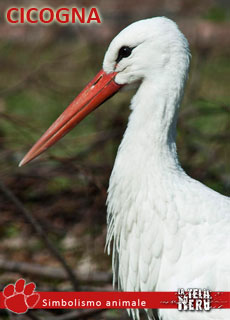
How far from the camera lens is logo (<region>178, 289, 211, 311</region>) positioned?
232 centimetres

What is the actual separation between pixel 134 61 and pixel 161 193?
604 millimetres

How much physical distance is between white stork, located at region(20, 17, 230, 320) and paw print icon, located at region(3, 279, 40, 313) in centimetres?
49

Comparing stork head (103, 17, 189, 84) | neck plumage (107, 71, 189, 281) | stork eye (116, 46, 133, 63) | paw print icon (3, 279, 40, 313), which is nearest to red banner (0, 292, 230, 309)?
paw print icon (3, 279, 40, 313)

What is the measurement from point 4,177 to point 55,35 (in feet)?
22.1

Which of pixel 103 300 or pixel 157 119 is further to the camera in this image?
pixel 103 300

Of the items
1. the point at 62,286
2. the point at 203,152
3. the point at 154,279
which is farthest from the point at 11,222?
the point at 154,279

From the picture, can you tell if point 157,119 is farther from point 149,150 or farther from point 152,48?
point 152,48

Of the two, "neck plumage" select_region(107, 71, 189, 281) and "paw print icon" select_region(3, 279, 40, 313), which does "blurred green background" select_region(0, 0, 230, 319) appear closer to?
"paw print icon" select_region(3, 279, 40, 313)

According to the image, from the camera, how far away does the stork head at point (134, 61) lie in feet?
8.13

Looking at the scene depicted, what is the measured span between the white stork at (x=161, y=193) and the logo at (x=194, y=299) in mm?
25

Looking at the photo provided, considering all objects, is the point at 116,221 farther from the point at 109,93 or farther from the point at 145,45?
the point at 145,45

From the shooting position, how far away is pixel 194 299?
7.62 feet

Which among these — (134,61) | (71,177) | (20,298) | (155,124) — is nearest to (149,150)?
(155,124)

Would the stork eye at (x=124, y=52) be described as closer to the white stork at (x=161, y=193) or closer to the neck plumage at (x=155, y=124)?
the white stork at (x=161, y=193)
